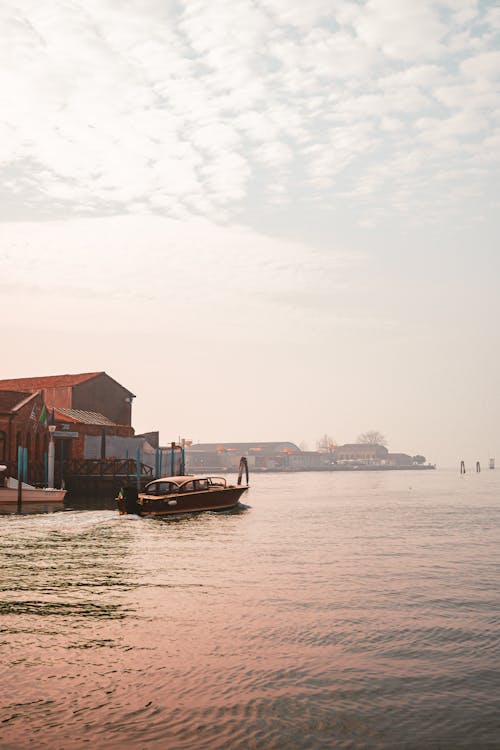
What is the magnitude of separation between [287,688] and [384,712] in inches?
64.9

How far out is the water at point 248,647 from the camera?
978 cm

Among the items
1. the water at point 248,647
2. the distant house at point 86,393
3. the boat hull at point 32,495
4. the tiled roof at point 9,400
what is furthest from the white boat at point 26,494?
the distant house at point 86,393

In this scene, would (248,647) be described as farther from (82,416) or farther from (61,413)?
(82,416)

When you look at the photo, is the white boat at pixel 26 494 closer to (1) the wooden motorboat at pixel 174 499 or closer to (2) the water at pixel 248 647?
(1) the wooden motorboat at pixel 174 499

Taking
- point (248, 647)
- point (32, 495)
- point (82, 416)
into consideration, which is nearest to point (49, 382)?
point (82, 416)

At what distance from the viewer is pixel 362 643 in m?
14.2

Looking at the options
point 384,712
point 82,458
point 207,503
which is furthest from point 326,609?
point 82,458

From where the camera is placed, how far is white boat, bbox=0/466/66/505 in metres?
48.7

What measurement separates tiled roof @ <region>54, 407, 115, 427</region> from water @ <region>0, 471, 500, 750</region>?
43852mm

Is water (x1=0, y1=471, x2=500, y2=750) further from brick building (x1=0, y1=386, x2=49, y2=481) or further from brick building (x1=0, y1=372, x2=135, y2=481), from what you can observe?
brick building (x1=0, y1=372, x2=135, y2=481)

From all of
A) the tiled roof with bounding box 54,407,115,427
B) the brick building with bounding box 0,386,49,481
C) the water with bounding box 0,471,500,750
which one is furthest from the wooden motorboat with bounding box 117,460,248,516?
the tiled roof with bounding box 54,407,115,427

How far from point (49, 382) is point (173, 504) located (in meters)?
45.6

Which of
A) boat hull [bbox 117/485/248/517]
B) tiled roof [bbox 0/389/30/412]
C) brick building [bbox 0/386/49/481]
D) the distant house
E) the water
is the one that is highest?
the distant house

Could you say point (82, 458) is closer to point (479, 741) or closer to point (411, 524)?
point (411, 524)
